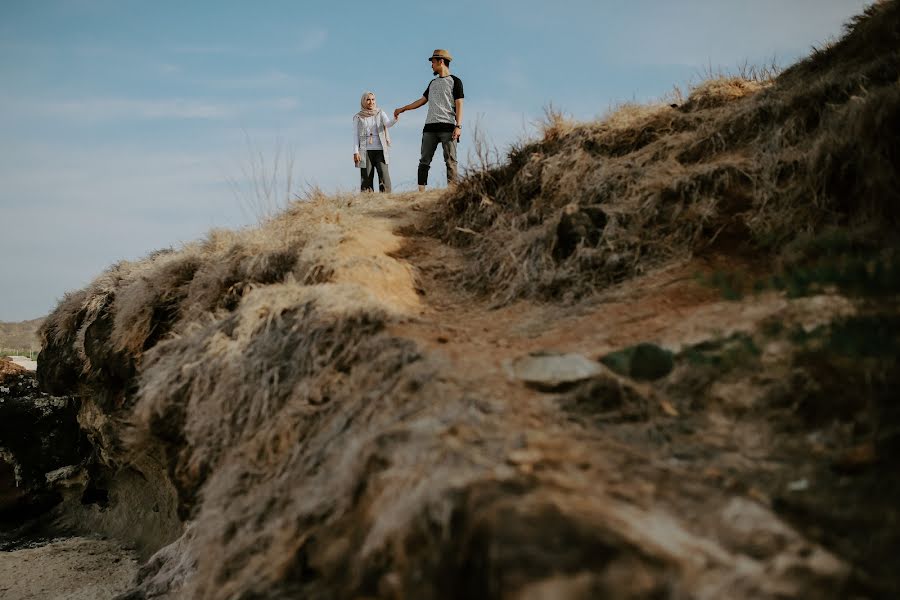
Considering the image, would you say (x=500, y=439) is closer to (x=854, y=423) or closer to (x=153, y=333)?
(x=854, y=423)

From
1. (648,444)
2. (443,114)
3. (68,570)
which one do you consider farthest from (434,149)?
(68,570)

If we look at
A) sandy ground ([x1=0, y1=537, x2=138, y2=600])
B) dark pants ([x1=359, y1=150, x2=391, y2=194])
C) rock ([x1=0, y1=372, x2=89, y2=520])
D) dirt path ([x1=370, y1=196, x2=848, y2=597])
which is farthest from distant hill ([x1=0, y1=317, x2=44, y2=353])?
dirt path ([x1=370, y1=196, x2=848, y2=597])

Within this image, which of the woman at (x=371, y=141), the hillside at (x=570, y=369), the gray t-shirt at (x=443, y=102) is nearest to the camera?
the hillside at (x=570, y=369)

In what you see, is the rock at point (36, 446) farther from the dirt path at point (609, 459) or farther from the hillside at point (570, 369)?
the dirt path at point (609, 459)

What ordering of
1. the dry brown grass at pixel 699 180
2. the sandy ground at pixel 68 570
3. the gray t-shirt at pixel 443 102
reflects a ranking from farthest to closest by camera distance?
the gray t-shirt at pixel 443 102 → the sandy ground at pixel 68 570 → the dry brown grass at pixel 699 180

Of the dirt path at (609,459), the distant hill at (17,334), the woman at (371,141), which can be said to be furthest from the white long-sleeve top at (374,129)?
the distant hill at (17,334)

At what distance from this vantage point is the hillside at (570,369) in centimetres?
220

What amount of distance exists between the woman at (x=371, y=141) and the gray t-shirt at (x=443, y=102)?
1.05m

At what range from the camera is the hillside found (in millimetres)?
2197

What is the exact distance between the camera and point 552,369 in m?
3.41

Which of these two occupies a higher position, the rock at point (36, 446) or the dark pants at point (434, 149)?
the dark pants at point (434, 149)

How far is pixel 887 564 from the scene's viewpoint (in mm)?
2002

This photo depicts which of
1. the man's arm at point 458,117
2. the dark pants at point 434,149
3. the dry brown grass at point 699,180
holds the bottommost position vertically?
the dry brown grass at point 699,180

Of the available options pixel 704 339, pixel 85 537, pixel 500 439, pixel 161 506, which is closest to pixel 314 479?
pixel 500 439
